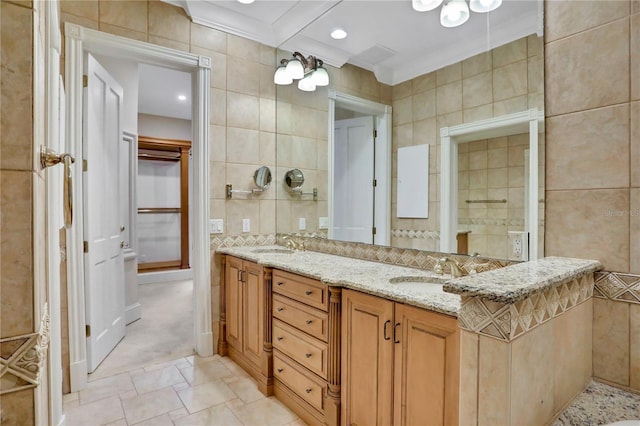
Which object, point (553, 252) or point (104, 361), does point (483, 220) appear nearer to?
point (553, 252)

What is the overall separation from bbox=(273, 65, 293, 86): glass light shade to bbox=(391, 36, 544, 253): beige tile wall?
1.22 meters

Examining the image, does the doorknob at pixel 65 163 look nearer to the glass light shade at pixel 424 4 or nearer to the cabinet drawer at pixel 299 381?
the cabinet drawer at pixel 299 381

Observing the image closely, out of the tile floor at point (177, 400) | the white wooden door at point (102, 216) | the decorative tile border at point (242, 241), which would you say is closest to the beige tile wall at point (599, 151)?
the tile floor at point (177, 400)

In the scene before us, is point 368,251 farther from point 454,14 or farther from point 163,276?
point 163,276

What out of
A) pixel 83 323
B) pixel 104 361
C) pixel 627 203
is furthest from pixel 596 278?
pixel 104 361

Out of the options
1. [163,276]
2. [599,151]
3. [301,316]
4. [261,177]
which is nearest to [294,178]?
[261,177]

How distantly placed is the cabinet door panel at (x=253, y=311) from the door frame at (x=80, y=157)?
0.48m

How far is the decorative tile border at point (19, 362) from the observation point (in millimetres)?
633

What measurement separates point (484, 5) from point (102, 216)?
295 centimetres

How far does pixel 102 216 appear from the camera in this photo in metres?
2.71

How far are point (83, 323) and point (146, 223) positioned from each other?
3840 mm

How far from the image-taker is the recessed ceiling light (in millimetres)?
2516

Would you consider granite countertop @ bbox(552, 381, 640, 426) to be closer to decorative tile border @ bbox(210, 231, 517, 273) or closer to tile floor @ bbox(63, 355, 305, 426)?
decorative tile border @ bbox(210, 231, 517, 273)

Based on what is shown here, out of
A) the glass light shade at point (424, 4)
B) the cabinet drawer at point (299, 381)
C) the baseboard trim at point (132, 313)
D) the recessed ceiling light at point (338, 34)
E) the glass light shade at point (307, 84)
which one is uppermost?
the recessed ceiling light at point (338, 34)
